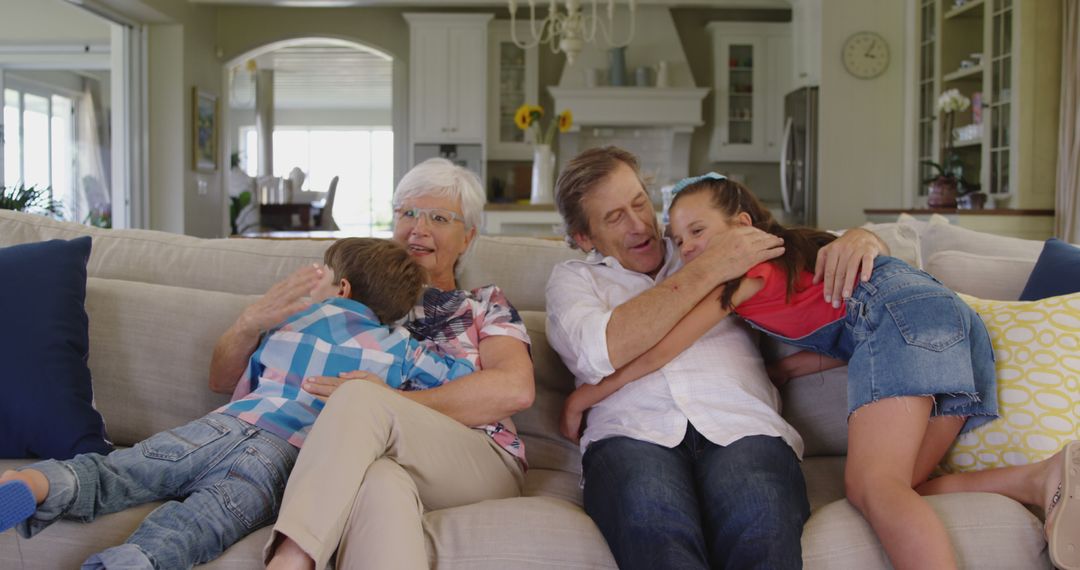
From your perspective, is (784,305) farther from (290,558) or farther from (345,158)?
(345,158)

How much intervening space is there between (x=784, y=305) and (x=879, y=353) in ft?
0.74

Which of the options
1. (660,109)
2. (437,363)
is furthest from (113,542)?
(660,109)

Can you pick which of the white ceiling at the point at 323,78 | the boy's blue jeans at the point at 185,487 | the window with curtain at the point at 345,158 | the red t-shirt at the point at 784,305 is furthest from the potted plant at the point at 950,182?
the window with curtain at the point at 345,158

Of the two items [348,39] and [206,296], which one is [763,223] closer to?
[206,296]

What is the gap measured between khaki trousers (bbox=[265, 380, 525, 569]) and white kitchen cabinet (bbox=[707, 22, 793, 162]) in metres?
7.19

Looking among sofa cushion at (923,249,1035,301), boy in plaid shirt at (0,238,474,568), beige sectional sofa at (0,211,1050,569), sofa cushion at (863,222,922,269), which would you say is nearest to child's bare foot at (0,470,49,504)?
boy in plaid shirt at (0,238,474,568)

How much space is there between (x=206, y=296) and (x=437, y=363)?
26.0 inches

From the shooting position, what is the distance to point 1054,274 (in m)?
1.96

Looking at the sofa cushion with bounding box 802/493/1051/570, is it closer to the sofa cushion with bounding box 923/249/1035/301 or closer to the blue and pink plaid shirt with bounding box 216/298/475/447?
the sofa cushion with bounding box 923/249/1035/301

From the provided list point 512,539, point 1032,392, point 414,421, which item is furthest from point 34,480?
point 1032,392

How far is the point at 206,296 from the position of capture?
222cm

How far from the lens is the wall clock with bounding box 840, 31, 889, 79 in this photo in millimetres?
7242

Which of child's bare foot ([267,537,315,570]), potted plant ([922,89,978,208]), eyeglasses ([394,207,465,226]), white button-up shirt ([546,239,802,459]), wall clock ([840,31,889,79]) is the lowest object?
child's bare foot ([267,537,315,570])

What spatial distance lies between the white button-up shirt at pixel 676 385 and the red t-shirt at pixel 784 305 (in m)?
0.12
